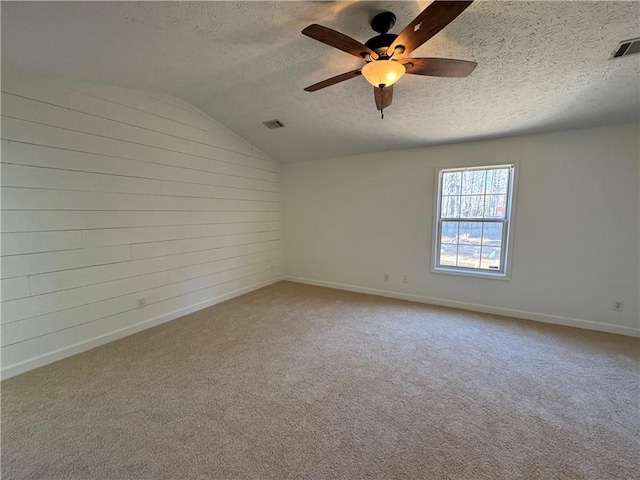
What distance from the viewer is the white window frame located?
339 centimetres

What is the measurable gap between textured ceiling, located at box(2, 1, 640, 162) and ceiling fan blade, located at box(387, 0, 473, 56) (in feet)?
1.24

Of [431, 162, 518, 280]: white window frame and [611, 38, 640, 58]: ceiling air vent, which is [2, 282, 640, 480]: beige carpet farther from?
[611, 38, 640, 58]: ceiling air vent

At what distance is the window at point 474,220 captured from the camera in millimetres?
3502

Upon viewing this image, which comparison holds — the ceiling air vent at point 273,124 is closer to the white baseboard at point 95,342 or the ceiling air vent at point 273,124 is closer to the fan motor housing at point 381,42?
the fan motor housing at point 381,42

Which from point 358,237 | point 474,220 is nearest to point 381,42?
point 474,220

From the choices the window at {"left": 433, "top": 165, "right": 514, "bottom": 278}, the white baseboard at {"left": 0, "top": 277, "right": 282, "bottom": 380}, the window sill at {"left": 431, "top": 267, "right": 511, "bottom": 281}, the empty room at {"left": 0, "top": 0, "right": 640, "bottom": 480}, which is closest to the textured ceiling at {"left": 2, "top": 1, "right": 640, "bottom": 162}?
the empty room at {"left": 0, "top": 0, "right": 640, "bottom": 480}

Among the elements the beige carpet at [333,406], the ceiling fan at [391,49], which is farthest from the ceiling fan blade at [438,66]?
the beige carpet at [333,406]

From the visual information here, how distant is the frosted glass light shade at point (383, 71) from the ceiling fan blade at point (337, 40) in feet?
0.23

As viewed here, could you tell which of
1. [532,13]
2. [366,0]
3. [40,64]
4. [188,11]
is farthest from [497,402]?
[40,64]

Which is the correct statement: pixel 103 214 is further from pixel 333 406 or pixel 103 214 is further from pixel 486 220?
pixel 486 220

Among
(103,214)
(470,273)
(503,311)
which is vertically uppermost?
(103,214)

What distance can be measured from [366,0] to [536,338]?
3.50 metres

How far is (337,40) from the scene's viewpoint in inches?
61.6

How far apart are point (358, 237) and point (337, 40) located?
10.4ft
